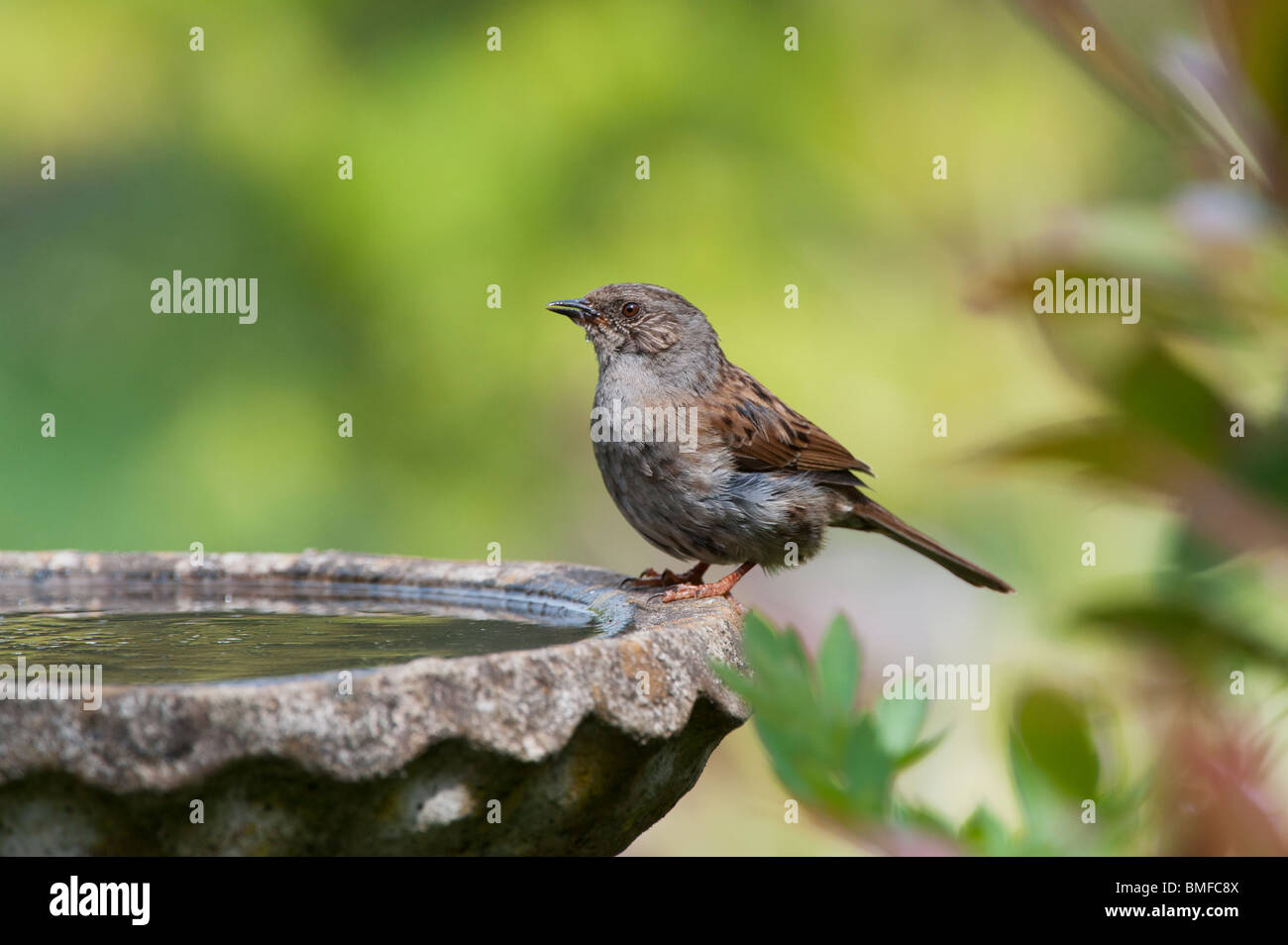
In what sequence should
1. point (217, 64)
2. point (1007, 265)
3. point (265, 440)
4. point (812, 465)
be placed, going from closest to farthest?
point (1007, 265) < point (812, 465) < point (265, 440) < point (217, 64)

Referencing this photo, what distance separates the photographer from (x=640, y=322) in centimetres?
473

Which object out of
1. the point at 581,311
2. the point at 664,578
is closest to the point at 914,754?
the point at 664,578

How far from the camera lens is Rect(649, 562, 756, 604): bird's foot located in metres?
3.77

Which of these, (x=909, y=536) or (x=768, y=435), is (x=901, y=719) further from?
(x=909, y=536)

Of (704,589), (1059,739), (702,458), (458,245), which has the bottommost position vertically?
(704,589)

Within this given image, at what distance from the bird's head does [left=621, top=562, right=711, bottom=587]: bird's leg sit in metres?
0.74

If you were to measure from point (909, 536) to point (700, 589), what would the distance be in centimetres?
114

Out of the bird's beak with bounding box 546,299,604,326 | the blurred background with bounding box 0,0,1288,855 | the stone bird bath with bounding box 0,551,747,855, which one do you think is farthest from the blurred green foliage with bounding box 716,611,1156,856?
the blurred background with bounding box 0,0,1288,855

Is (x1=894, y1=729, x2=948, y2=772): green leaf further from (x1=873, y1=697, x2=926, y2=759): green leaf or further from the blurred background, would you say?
the blurred background

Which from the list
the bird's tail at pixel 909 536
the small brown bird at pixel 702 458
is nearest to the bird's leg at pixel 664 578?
the small brown bird at pixel 702 458

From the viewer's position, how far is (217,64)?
8445 millimetres

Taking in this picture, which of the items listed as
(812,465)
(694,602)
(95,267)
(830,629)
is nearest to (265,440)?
(95,267)

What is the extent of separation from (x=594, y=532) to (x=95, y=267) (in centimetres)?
346

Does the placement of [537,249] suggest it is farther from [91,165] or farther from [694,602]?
[694,602]
